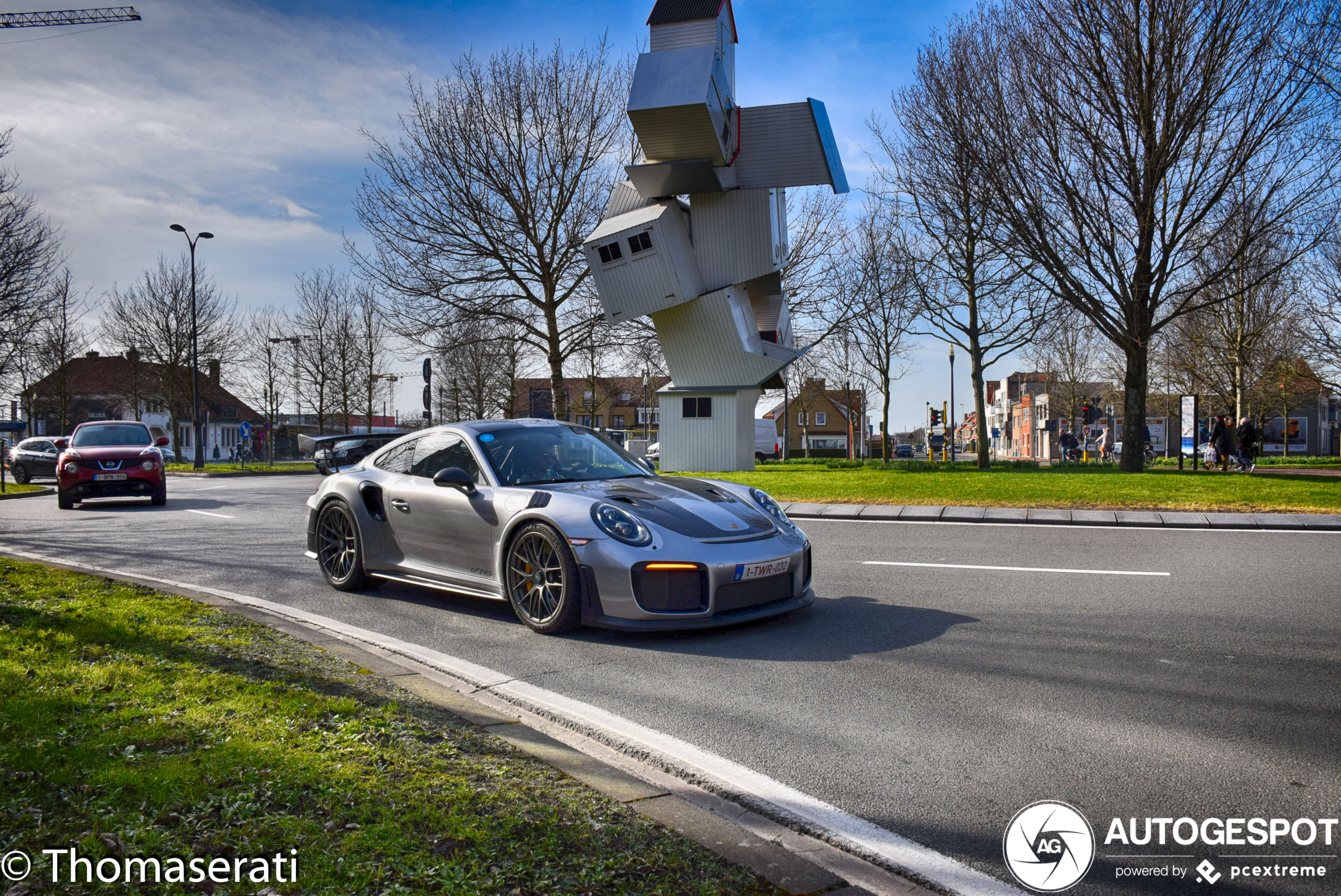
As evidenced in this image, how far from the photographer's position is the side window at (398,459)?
7.33m

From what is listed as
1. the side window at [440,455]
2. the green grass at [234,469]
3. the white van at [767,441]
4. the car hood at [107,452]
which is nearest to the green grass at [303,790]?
the side window at [440,455]

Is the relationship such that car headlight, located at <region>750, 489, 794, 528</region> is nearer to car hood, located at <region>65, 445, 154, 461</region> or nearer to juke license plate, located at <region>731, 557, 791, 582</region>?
juke license plate, located at <region>731, 557, 791, 582</region>

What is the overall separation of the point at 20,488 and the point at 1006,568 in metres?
26.3

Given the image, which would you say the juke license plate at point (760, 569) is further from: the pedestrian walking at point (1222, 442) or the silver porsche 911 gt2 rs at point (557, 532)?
the pedestrian walking at point (1222, 442)

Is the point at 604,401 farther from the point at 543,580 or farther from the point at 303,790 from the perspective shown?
the point at 303,790

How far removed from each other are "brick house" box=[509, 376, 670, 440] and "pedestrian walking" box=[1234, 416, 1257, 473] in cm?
2860

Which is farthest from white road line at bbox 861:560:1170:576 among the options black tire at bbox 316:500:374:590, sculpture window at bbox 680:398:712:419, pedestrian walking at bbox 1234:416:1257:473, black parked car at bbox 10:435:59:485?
black parked car at bbox 10:435:59:485

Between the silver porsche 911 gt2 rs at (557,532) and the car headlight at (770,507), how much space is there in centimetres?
2

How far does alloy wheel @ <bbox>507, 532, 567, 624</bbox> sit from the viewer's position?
5.86 meters

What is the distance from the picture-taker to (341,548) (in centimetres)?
770

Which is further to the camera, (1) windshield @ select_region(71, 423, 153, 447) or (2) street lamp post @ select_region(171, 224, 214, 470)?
(2) street lamp post @ select_region(171, 224, 214, 470)

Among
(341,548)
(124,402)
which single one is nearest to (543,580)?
(341,548)

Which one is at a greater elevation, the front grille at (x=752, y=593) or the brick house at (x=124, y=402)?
the brick house at (x=124, y=402)

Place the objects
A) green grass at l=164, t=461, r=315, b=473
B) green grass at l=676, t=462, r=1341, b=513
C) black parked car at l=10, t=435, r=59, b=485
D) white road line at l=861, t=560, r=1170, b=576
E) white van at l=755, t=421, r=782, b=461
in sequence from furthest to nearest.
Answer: white van at l=755, t=421, r=782, b=461 → green grass at l=164, t=461, r=315, b=473 → black parked car at l=10, t=435, r=59, b=485 → green grass at l=676, t=462, r=1341, b=513 → white road line at l=861, t=560, r=1170, b=576
